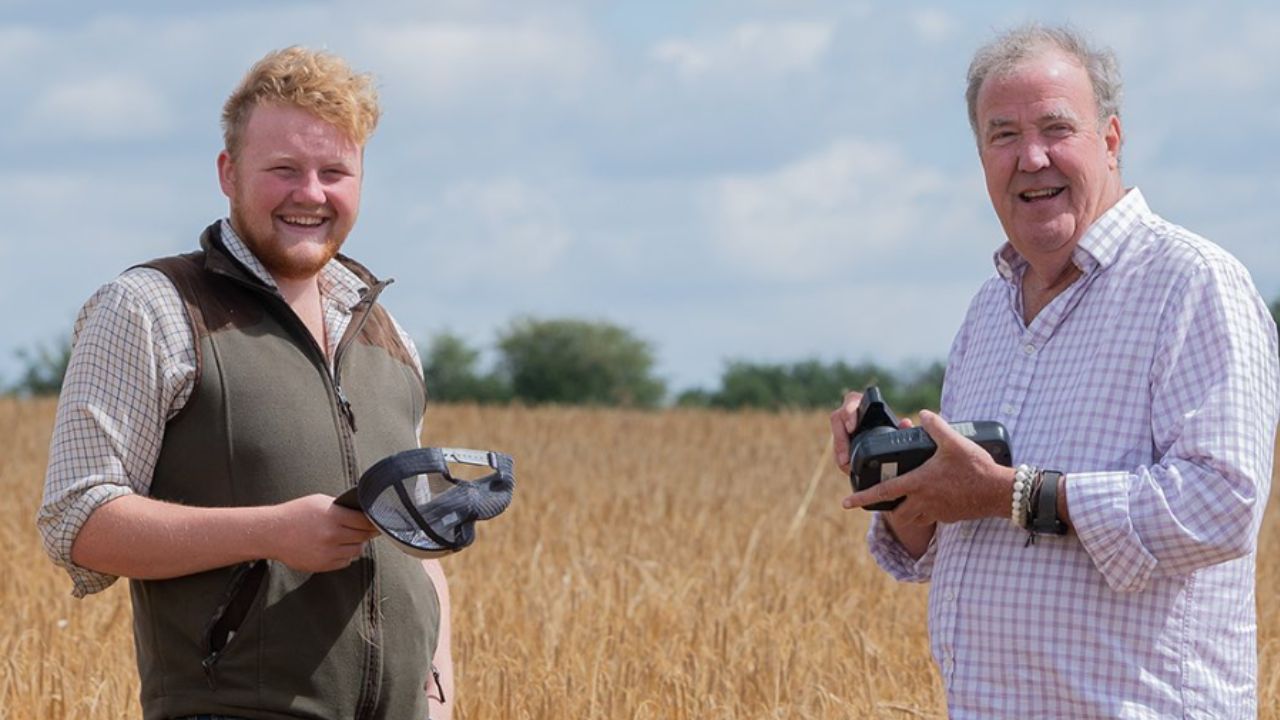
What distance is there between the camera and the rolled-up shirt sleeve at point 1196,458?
292cm

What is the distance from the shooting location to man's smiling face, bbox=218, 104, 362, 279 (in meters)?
3.30

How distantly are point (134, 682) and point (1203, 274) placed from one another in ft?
12.7

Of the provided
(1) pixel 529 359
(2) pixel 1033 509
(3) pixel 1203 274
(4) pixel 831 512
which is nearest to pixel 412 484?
(2) pixel 1033 509

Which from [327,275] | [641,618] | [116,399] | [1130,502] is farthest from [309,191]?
[641,618]

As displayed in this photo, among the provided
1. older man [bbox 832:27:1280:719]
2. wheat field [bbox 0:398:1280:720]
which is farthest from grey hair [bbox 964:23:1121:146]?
wheat field [bbox 0:398:1280:720]

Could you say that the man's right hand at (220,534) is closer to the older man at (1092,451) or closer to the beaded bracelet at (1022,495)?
the older man at (1092,451)

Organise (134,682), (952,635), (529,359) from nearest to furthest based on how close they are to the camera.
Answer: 1. (952,635)
2. (134,682)
3. (529,359)

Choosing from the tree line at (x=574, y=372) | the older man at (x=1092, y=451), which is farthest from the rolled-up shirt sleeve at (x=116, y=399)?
the tree line at (x=574, y=372)

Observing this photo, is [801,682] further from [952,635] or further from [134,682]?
[952,635]

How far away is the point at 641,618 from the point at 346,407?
3.77 metres

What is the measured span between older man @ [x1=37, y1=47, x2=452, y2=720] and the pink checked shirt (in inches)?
42.9

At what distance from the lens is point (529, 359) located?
55.8 metres

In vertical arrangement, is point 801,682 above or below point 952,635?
below

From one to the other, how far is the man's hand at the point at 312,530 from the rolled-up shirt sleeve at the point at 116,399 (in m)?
0.29
